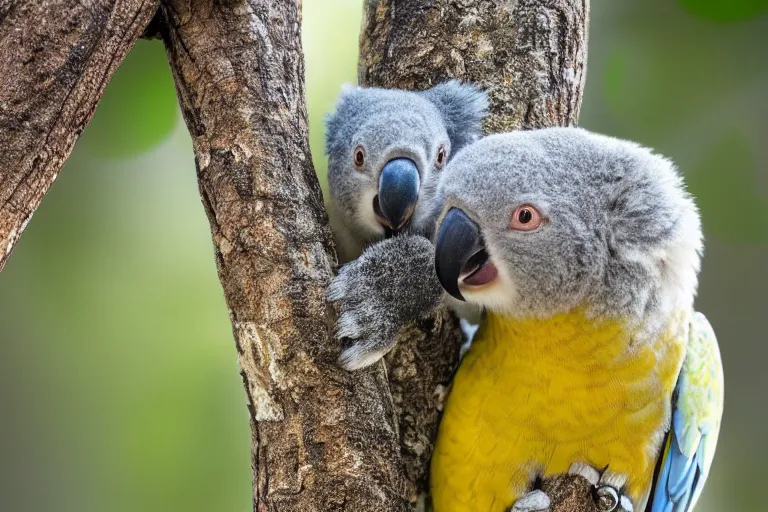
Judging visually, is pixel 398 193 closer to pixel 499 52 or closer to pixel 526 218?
pixel 526 218

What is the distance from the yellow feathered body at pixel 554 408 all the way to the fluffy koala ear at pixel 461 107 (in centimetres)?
71

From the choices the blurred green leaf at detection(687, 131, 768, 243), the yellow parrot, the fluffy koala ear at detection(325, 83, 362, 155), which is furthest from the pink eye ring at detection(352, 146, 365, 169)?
the blurred green leaf at detection(687, 131, 768, 243)

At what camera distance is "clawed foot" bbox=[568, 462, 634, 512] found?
1.99m

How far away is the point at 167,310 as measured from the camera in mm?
4352

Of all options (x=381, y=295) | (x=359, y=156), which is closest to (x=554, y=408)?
(x=381, y=295)

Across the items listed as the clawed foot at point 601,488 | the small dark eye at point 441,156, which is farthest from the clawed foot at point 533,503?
the small dark eye at point 441,156

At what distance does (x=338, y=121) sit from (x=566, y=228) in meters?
1.06

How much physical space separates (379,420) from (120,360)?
285 cm

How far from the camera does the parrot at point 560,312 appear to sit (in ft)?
6.05

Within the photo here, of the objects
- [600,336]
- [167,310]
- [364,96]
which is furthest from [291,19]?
[167,310]

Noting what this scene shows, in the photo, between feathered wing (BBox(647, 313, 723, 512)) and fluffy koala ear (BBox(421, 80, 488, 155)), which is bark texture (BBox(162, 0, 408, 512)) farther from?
feathered wing (BBox(647, 313, 723, 512))

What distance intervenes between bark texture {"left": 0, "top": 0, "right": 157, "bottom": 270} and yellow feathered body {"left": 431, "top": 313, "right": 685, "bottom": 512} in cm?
128

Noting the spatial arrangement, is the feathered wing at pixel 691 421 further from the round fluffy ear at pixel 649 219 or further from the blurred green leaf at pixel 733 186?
the blurred green leaf at pixel 733 186

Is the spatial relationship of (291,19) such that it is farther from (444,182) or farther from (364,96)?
(444,182)
